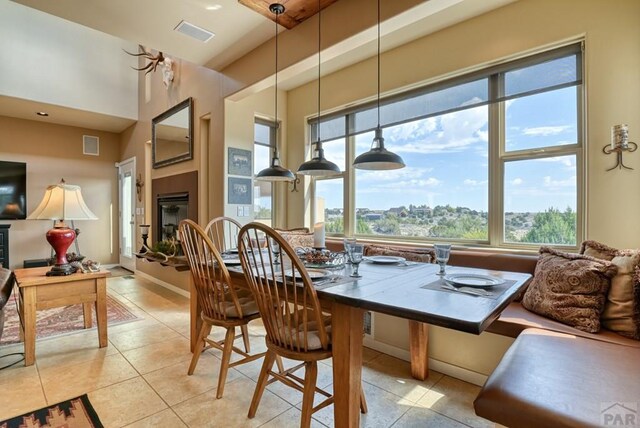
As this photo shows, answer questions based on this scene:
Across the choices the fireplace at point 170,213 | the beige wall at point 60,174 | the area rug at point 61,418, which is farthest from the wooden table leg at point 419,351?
the beige wall at point 60,174

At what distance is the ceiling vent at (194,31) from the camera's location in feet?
9.14

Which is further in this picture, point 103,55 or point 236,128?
point 103,55

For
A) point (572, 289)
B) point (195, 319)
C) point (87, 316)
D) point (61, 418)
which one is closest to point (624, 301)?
point (572, 289)

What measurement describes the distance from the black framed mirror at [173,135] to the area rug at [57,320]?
6.54 ft

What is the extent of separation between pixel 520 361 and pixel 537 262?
A: 1104 mm

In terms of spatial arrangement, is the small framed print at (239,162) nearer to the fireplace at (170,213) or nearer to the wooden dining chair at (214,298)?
the fireplace at (170,213)

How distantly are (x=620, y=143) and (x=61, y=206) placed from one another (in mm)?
4129

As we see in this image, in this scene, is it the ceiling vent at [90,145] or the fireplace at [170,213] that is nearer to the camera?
the fireplace at [170,213]

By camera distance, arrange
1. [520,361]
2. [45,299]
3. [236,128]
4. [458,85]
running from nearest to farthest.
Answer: [520,361], [45,299], [458,85], [236,128]

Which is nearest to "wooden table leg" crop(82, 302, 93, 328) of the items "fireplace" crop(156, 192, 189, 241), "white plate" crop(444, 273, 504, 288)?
"fireplace" crop(156, 192, 189, 241)

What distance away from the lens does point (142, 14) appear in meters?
2.62

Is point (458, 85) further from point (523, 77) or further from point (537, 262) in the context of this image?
point (537, 262)

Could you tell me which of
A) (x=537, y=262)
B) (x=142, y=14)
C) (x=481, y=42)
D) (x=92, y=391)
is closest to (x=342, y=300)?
(x=537, y=262)

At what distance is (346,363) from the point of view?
137 cm
